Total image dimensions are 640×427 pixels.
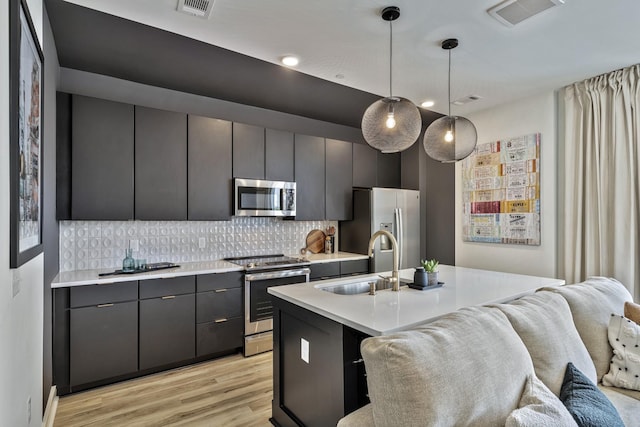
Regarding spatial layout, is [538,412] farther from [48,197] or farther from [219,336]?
[48,197]

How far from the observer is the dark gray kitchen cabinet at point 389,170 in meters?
5.04

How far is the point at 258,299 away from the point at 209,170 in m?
1.41

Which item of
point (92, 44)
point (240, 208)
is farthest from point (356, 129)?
point (92, 44)

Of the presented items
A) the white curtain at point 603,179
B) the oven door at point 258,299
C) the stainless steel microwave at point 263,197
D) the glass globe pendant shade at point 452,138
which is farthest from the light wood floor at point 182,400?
the white curtain at point 603,179

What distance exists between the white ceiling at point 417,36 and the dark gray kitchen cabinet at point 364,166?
1405 mm

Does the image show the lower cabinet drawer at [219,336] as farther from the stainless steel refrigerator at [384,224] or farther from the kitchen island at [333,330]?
the stainless steel refrigerator at [384,224]

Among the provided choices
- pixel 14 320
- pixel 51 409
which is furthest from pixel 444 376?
pixel 51 409

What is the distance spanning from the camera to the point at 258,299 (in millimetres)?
3434

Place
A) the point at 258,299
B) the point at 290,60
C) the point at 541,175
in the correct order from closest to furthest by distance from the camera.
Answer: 1. the point at 290,60
2. the point at 258,299
3. the point at 541,175

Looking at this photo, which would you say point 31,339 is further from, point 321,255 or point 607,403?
point 321,255

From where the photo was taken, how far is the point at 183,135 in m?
3.30

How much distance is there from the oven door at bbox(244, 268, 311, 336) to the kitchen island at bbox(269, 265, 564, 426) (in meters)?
1.13

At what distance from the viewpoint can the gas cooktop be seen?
136 inches

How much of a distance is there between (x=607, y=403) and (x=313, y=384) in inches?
52.9
